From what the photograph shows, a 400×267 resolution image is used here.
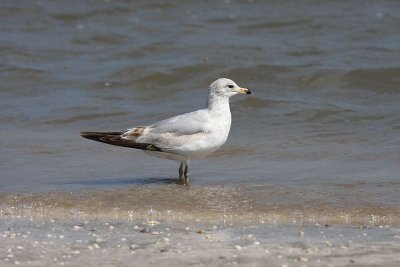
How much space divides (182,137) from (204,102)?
12.4 ft

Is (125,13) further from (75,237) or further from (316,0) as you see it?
(75,237)

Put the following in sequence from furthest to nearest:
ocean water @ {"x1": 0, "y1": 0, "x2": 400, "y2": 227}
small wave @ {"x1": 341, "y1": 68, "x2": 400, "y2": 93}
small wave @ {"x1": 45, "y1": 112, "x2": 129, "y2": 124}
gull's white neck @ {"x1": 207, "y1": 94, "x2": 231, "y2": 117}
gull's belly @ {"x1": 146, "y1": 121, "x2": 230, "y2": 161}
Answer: small wave @ {"x1": 341, "y1": 68, "x2": 400, "y2": 93} → small wave @ {"x1": 45, "y1": 112, "x2": 129, "y2": 124} → gull's white neck @ {"x1": 207, "y1": 94, "x2": 231, "y2": 117} → gull's belly @ {"x1": 146, "y1": 121, "x2": 230, "y2": 161} → ocean water @ {"x1": 0, "y1": 0, "x2": 400, "y2": 227}

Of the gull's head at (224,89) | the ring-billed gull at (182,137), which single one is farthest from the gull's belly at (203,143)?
the gull's head at (224,89)

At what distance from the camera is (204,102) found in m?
12.5

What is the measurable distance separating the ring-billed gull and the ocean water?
302 millimetres

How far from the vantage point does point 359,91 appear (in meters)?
12.7

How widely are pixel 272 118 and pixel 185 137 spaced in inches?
116

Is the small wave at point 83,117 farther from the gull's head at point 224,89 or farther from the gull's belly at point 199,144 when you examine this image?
the gull's belly at point 199,144

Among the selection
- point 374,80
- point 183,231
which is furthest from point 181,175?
point 374,80

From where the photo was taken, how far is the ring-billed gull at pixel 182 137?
869 centimetres

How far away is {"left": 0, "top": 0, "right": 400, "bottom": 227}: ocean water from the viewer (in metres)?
7.92

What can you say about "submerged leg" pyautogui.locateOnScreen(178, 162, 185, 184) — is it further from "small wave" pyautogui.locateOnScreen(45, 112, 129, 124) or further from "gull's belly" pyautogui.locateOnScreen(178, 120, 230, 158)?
"small wave" pyautogui.locateOnScreen(45, 112, 129, 124)

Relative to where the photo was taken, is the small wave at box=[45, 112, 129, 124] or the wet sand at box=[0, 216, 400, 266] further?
the small wave at box=[45, 112, 129, 124]

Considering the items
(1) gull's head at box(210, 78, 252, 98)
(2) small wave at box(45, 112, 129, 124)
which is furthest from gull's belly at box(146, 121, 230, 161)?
(2) small wave at box(45, 112, 129, 124)
